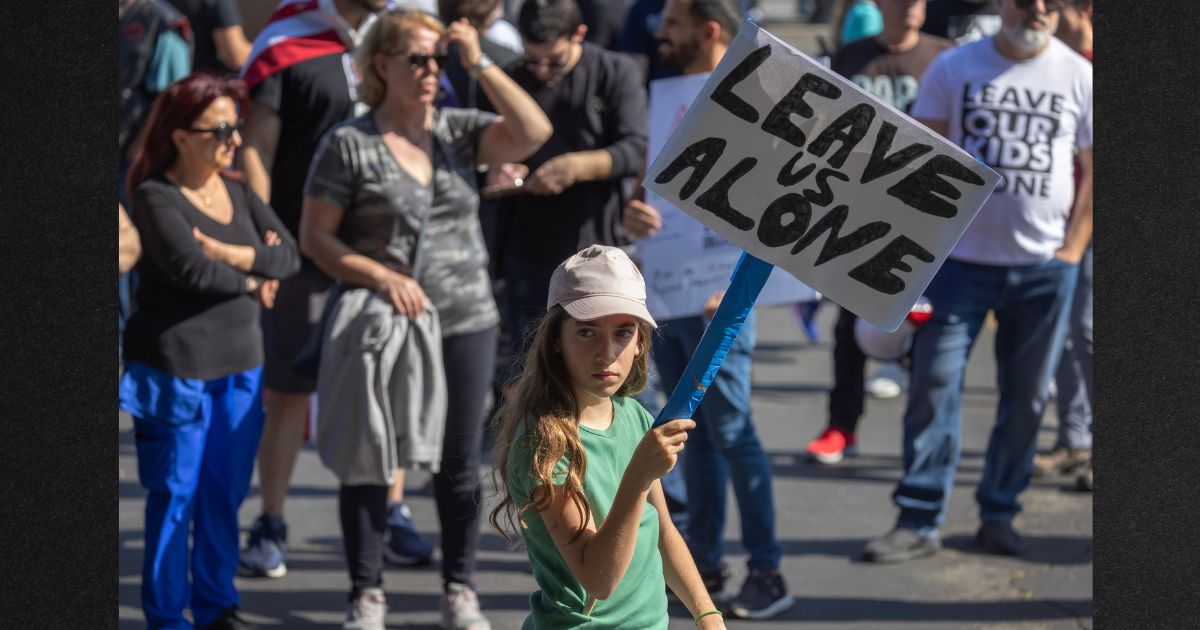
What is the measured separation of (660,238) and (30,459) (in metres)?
3.06

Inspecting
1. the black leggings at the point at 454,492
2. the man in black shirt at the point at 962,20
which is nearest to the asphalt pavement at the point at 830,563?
the black leggings at the point at 454,492

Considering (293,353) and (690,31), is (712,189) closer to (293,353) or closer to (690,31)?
(690,31)

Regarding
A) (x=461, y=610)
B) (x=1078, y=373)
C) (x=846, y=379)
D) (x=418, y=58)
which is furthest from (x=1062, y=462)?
(x=418, y=58)

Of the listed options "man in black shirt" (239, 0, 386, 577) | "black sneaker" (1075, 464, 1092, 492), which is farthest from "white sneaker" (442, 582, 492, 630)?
"black sneaker" (1075, 464, 1092, 492)

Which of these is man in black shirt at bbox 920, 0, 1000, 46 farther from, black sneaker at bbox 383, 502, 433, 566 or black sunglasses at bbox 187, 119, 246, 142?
black sunglasses at bbox 187, 119, 246, 142

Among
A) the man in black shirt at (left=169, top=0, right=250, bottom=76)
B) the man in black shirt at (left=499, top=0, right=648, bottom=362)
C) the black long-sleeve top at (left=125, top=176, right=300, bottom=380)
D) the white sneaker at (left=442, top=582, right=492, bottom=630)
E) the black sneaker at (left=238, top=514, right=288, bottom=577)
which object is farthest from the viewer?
the man in black shirt at (left=169, top=0, right=250, bottom=76)

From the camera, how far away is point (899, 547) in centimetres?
587

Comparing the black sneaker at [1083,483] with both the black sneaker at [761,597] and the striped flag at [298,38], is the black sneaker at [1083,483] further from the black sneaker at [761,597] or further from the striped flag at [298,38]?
the striped flag at [298,38]

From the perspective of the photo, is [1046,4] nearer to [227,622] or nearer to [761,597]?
[761,597]

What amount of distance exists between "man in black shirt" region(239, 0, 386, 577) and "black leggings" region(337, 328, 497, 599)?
0.77 meters

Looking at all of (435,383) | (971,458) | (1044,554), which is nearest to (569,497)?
(435,383)

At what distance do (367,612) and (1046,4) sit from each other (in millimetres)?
3124

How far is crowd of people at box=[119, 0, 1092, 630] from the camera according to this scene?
4.65 m

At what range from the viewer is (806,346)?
993 centimetres
